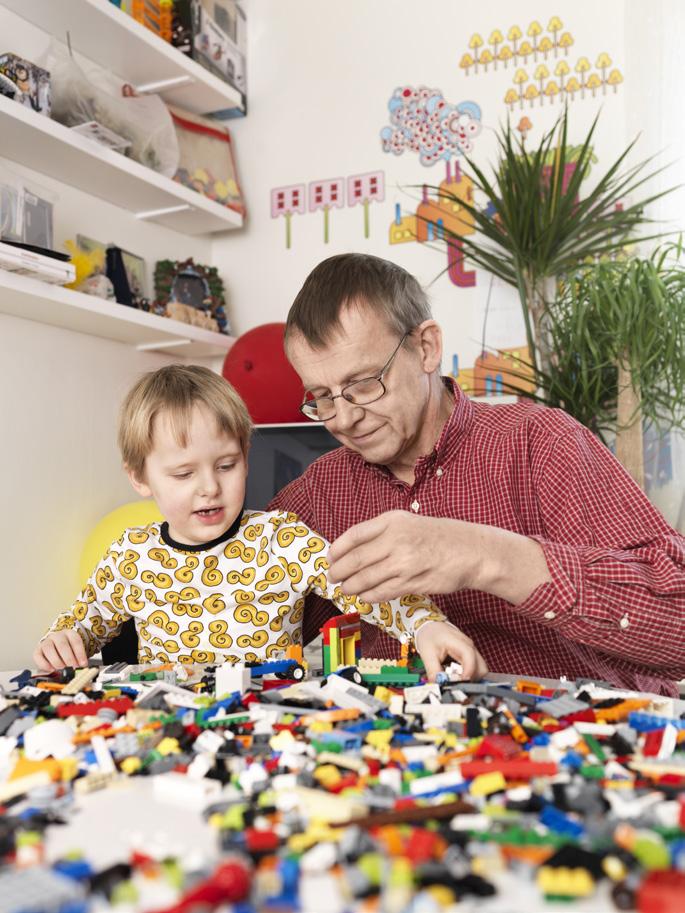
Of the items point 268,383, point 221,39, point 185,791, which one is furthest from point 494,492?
point 221,39

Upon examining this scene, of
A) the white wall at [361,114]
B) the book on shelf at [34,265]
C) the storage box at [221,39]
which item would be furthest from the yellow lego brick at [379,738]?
the storage box at [221,39]

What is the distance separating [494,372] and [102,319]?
1258 millimetres

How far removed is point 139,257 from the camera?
9.63 ft

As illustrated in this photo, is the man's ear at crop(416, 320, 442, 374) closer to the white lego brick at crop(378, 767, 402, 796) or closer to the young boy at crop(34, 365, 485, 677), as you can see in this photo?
the young boy at crop(34, 365, 485, 677)

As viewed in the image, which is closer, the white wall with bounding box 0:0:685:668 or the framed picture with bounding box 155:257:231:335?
A: the white wall with bounding box 0:0:685:668

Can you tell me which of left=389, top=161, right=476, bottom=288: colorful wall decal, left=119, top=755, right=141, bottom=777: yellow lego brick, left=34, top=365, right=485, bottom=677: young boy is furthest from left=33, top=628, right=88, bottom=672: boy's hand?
left=389, top=161, right=476, bottom=288: colorful wall decal

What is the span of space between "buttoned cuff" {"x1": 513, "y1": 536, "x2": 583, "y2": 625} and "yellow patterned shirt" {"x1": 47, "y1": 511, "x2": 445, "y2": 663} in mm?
360

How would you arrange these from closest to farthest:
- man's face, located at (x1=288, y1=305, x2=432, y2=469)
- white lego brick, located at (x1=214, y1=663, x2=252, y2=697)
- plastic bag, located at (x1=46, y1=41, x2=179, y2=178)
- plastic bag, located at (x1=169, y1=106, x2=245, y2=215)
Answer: white lego brick, located at (x1=214, y1=663, x2=252, y2=697), man's face, located at (x1=288, y1=305, x2=432, y2=469), plastic bag, located at (x1=46, y1=41, x2=179, y2=178), plastic bag, located at (x1=169, y1=106, x2=245, y2=215)

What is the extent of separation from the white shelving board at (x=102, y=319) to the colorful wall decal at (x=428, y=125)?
916 mm

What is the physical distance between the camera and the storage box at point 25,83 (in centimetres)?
220

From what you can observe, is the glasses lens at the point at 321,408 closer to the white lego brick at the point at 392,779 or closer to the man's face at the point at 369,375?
the man's face at the point at 369,375

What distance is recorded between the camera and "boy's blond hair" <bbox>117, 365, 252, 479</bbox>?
4.70 feet

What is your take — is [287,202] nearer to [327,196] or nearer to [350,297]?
[327,196]

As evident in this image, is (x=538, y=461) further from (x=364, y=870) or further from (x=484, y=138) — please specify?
(x=484, y=138)
